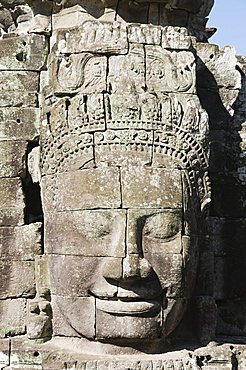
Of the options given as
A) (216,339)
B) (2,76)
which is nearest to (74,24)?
(2,76)

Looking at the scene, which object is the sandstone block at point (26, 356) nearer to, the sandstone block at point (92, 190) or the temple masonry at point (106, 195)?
the temple masonry at point (106, 195)

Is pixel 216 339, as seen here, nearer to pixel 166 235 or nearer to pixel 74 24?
pixel 166 235

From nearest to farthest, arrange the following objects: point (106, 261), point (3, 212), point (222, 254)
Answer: point (106, 261) < point (3, 212) < point (222, 254)

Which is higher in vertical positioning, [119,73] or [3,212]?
[119,73]

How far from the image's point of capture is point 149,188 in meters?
7.78

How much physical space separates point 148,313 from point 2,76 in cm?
273

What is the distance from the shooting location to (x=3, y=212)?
8453 millimetres

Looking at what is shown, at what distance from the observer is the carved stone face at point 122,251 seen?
7.66 m

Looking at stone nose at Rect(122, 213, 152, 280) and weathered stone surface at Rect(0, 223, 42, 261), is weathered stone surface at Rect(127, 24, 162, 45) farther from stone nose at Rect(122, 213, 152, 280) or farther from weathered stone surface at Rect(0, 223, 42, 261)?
weathered stone surface at Rect(0, 223, 42, 261)

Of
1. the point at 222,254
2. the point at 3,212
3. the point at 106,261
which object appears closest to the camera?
the point at 106,261

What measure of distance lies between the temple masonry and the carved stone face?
0.04ft

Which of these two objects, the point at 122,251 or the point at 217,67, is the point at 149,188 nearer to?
the point at 122,251

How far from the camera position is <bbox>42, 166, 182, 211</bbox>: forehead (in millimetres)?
7730

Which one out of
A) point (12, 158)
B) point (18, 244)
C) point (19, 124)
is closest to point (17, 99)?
point (19, 124)
